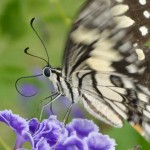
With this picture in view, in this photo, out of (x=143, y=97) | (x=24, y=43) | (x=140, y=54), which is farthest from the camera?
(x=24, y=43)

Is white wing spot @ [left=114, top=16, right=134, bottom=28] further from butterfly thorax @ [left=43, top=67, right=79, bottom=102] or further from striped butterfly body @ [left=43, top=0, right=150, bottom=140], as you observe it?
butterfly thorax @ [left=43, top=67, right=79, bottom=102]

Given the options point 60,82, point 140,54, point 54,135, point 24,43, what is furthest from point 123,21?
point 24,43

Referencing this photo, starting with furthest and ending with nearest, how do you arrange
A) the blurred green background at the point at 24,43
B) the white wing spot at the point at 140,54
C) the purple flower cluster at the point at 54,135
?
the blurred green background at the point at 24,43
the white wing spot at the point at 140,54
the purple flower cluster at the point at 54,135

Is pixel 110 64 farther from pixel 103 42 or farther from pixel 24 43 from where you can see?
pixel 24 43

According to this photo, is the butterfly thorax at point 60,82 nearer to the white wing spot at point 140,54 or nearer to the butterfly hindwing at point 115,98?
the butterfly hindwing at point 115,98

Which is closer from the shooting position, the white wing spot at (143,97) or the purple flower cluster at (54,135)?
Result: the purple flower cluster at (54,135)

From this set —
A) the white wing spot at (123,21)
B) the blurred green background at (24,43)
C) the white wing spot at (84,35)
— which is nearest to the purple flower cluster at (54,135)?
the white wing spot at (84,35)

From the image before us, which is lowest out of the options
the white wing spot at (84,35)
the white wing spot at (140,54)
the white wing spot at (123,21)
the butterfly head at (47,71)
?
the white wing spot at (140,54)

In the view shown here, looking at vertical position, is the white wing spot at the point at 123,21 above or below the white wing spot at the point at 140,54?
above

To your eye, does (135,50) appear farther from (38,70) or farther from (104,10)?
(38,70)
